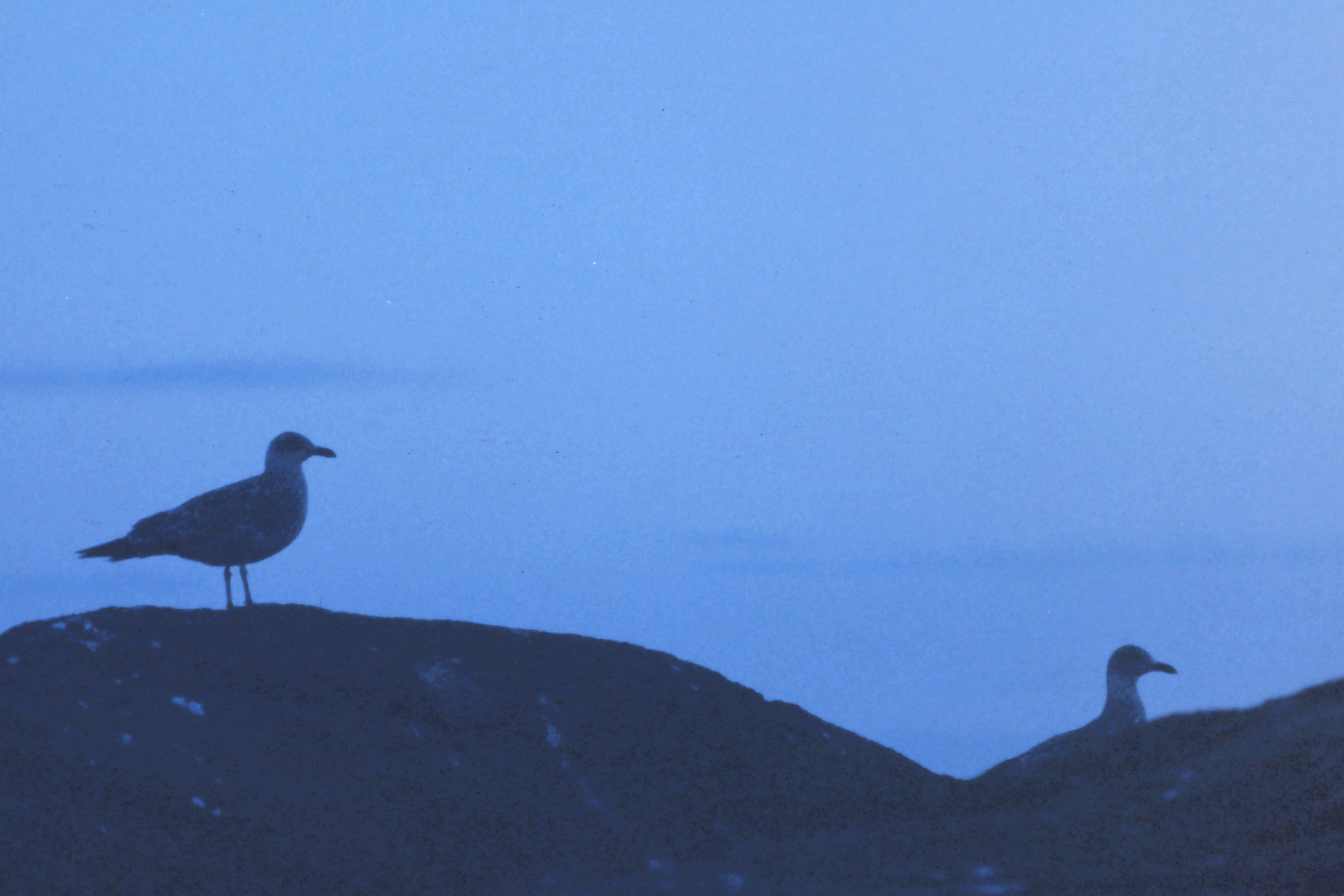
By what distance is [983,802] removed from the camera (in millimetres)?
11266

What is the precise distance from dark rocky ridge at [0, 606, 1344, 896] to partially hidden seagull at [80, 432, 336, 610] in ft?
4.08

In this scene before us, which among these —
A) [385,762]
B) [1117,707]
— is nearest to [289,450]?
[385,762]

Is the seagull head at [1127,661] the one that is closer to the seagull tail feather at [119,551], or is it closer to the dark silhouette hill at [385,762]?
the dark silhouette hill at [385,762]

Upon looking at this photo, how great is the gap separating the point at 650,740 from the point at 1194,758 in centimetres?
442

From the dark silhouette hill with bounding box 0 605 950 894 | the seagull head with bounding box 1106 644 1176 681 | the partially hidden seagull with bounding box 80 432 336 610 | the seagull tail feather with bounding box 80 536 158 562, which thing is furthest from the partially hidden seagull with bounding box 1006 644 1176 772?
the seagull tail feather with bounding box 80 536 158 562

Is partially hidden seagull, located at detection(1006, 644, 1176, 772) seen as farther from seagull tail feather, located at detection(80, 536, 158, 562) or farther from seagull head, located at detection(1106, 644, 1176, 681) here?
seagull tail feather, located at detection(80, 536, 158, 562)

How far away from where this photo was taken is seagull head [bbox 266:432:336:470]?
14.6 m

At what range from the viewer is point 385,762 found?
1156 cm

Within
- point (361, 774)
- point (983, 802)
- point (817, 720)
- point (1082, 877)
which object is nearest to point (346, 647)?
point (361, 774)

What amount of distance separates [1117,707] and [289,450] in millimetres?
8767

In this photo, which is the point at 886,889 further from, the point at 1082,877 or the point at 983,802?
the point at 983,802

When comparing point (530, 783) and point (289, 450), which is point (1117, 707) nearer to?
point (530, 783)

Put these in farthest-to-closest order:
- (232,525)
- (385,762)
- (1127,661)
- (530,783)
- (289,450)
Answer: (1127,661), (289,450), (232,525), (530,783), (385,762)

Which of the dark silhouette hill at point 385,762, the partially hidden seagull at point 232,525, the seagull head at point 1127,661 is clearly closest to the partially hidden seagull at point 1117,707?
the seagull head at point 1127,661
